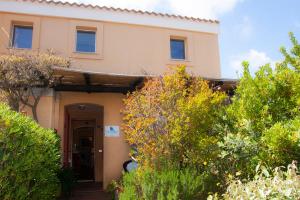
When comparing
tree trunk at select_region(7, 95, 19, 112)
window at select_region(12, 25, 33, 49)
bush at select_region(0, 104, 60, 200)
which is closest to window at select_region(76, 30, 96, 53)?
window at select_region(12, 25, 33, 49)

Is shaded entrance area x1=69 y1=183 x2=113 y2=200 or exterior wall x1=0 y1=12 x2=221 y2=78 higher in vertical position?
exterior wall x1=0 y1=12 x2=221 y2=78

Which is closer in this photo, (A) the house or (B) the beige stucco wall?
(B) the beige stucco wall

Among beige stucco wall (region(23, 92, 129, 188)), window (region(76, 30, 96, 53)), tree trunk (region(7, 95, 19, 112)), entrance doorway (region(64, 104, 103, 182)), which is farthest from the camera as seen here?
entrance doorway (region(64, 104, 103, 182))

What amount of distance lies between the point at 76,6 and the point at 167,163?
8.36m

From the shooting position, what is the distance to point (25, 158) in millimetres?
4938

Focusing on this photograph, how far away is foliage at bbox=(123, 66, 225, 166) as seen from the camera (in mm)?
5992

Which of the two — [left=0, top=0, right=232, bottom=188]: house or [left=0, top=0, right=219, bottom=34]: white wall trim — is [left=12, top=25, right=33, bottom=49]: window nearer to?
[left=0, top=0, right=232, bottom=188]: house

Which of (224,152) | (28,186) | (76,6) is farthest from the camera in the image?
(76,6)

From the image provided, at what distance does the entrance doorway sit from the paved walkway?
6.21 feet

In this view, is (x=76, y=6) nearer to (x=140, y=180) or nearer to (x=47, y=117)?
(x=47, y=117)

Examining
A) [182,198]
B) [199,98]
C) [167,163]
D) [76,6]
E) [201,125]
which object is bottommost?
[182,198]

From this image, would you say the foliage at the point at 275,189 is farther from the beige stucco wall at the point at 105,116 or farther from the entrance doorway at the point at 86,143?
the entrance doorway at the point at 86,143

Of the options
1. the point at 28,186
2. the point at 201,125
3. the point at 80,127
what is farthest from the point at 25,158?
the point at 80,127

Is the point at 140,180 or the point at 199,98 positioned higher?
the point at 199,98
